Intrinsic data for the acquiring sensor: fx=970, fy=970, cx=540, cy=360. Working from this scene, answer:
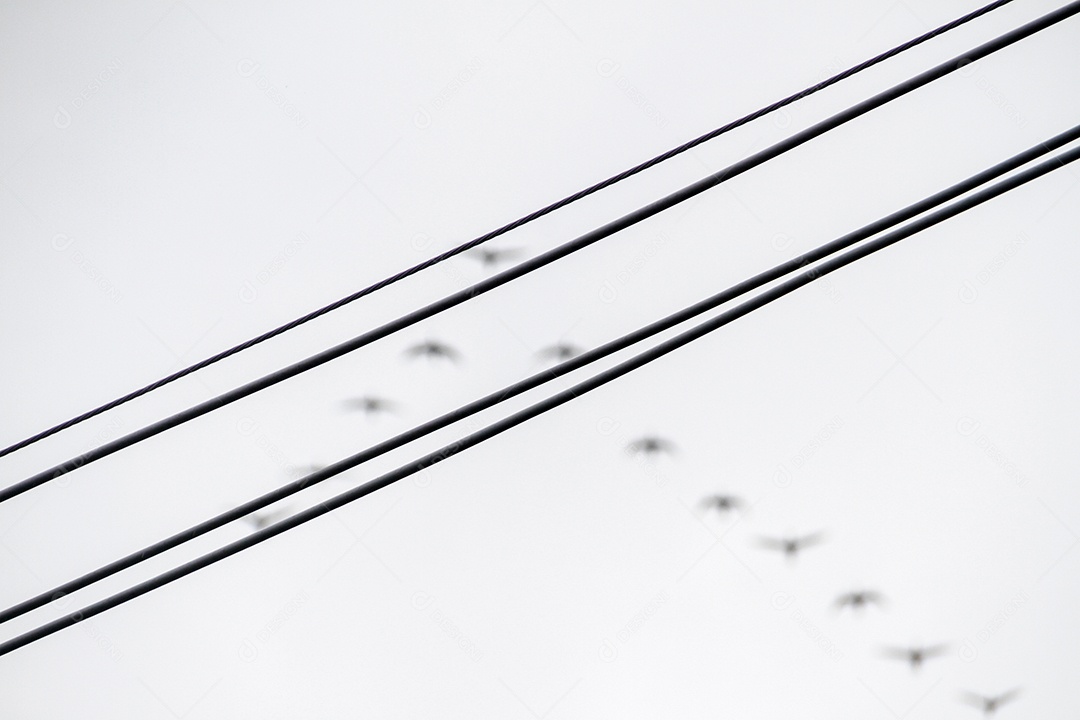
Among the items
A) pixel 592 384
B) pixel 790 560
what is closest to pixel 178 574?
pixel 592 384

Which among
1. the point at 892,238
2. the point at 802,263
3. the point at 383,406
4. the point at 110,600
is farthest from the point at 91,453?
the point at 383,406

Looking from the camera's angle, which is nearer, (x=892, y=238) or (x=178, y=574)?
(x=892, y=238)

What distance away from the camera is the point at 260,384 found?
2.77 metres

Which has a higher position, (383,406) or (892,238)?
(383,406)

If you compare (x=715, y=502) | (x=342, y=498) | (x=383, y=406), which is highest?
(x=715, y=502)

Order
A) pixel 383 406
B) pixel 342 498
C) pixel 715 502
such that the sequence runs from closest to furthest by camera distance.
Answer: pixel 342 498 → pixel 383 406 → pixel 715 502

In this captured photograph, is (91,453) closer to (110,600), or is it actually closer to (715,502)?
(110,600)

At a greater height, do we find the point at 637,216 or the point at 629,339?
the point at 637,216

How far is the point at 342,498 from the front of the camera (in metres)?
2.69

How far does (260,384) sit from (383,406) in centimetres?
555

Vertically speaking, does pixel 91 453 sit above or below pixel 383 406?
below

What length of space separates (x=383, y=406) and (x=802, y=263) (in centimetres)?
601

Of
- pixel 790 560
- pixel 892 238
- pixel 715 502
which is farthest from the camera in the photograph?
pixel 790 560

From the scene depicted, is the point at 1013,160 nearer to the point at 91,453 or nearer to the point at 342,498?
the point at 342,498
